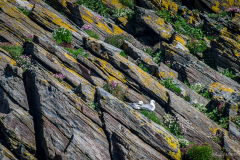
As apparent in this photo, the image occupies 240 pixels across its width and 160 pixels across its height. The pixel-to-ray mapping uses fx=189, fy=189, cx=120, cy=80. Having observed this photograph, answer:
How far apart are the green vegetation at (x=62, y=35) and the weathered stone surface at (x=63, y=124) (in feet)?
18.2

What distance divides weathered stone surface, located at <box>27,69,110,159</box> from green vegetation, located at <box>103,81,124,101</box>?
105 inches

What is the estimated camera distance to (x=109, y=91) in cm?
1291

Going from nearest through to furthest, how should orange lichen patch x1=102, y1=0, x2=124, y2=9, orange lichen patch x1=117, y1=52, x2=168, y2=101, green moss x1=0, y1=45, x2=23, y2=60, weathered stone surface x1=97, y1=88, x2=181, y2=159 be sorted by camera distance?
weathered stone surface x1=97, y1=88, x2=181, y2=159 → green moss x1=0, y1=45, x2=23, y2=60 → orange lichen patch x1=117, y1=52, x2=168, y2=101 → orange lichen patch x1=102, y1=0, x2=124, y2=9

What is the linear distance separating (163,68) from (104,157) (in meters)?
9.27

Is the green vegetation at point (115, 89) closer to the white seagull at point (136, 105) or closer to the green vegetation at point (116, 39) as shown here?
the white seagull at point (136, 105)

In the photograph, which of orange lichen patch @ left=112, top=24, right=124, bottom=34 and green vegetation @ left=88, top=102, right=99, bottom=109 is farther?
orange lichen patch @ left=112, top=24, right=124, bottom=34

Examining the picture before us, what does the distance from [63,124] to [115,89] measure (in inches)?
177

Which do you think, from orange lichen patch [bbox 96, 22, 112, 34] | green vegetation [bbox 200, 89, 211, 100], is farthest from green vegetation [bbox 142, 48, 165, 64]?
green vegetation [bbox 200, 89, 211, 100]

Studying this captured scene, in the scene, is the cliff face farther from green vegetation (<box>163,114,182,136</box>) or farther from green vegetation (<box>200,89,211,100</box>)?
green vegetation (<box>163,114,182,136</box>)

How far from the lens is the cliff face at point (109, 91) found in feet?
31.8

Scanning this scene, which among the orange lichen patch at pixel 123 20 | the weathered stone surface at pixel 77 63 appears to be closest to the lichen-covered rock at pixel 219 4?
the orange lichen patch at pixel 123 20

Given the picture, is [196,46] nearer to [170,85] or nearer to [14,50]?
[170,85]

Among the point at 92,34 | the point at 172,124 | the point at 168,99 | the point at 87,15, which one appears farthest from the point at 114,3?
the point at 172,124

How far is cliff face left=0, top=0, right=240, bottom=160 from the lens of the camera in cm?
Answer: 969
